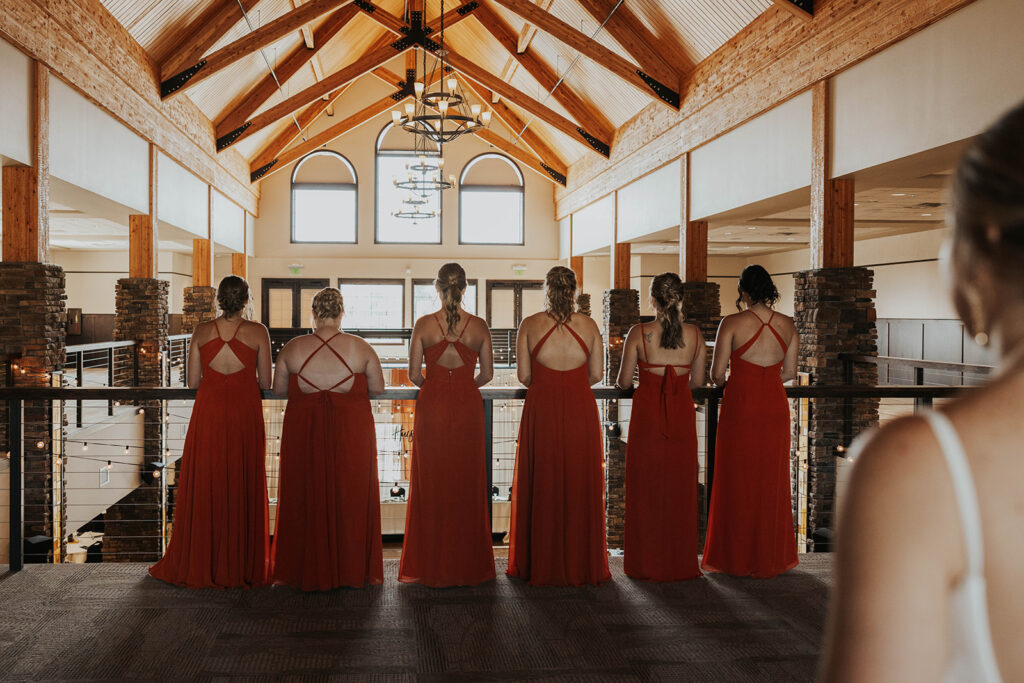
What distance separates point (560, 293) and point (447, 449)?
33.9 inches

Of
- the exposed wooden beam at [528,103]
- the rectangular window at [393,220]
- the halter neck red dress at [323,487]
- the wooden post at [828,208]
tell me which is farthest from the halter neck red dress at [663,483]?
the rectangular window at [393,220]

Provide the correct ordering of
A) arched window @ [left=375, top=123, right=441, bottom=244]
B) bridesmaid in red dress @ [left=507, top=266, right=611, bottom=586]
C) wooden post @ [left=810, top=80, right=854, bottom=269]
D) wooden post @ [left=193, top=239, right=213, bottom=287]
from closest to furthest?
1. bridesmaid in red dress @ [left=507, top=266, right=611, bottom=586]
2. wooden post @ [left=810, top=80, right=854, bottom=269]
3. wooden post @ [left=193, top=239, right=213, bottom=287]
4. arched window @ [left=375, top=123, right=441, bottom=244]

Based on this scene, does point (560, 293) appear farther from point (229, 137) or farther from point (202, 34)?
point (229, 137)

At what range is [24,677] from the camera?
250 centimetres

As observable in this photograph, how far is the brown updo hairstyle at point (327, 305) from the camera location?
330 cm

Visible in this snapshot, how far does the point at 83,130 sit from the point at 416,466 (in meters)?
6.74

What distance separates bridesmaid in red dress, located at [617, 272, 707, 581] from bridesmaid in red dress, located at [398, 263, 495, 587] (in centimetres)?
72

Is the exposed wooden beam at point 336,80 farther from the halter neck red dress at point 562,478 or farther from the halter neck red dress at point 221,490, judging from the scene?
the halter neck red dress at point 562,478

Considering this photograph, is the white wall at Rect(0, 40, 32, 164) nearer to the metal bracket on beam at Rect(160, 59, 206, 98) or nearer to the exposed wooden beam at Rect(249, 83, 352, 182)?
the metal bracket on beam at Rect(160, 59, 206, 98)

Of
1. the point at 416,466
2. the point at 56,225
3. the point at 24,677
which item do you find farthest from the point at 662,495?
the point at 56,225

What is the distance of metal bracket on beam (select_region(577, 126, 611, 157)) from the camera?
14.0 meters

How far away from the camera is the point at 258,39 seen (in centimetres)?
1003

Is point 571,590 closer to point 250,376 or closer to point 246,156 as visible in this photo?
point 250,376

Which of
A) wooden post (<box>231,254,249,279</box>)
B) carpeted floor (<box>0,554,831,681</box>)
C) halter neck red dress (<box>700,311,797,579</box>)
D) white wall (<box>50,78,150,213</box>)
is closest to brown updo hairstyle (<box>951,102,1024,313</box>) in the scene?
carpeted floor (<box>0,554,831,681</box>)
